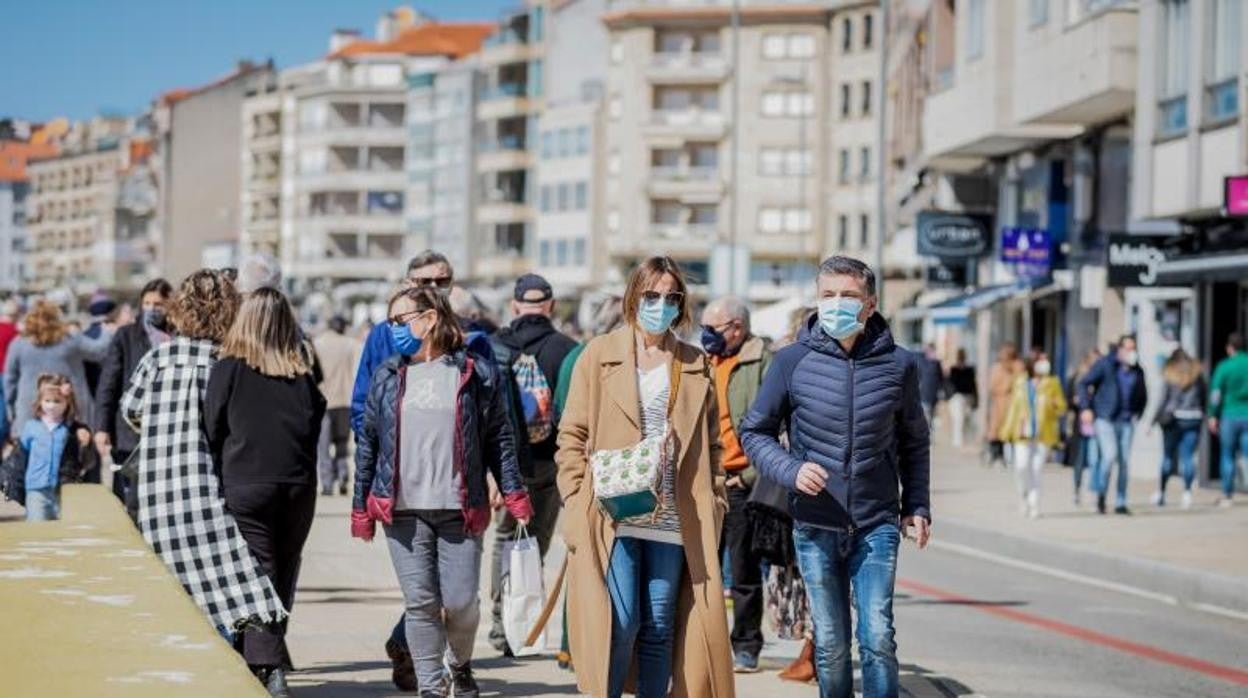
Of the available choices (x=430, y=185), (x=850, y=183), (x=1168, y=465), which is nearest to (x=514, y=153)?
(x=430, y=185)

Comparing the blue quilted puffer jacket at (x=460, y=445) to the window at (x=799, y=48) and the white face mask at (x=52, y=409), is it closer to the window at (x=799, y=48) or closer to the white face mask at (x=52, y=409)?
the white face mask at (x=52, y=409)

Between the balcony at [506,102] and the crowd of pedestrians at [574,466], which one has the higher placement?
the balcony at [506,102]

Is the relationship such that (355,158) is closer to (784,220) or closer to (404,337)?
(784,220)

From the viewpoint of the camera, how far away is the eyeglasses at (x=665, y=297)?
9570 mm

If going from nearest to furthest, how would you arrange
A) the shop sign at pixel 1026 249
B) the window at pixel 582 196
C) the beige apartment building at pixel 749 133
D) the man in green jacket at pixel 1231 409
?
1. the man in green jacket at pixel 1231 409
2. the shop sign at pixel 1026 249
3. the beige apartment building at pixel 749 133
4. the window at pixel 582 196

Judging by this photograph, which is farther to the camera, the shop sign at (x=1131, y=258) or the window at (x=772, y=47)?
the window at (x=772, y=47)

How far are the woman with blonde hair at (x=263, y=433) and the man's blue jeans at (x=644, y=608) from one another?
6.12 ft

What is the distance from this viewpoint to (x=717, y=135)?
124m

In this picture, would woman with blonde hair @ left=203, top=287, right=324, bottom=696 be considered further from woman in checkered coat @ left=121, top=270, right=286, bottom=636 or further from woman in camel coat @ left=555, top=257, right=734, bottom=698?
woman in camel coat @ left=555, top=257, right=734, bottom=698

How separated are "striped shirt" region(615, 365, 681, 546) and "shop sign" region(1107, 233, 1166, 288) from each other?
24815mm

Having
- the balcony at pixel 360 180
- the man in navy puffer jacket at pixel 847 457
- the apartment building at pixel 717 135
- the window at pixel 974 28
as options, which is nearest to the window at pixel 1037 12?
the window at pixel 974 28

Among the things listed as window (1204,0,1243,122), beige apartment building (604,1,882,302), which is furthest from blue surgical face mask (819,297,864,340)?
beige apartment building (604,1,882,302)

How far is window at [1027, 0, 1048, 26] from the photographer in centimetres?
4050

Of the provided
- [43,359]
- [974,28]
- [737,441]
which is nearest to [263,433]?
[737,441]
